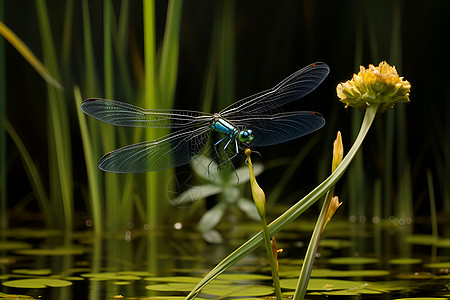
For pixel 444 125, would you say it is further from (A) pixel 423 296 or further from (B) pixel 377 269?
(A) pixel 423 296

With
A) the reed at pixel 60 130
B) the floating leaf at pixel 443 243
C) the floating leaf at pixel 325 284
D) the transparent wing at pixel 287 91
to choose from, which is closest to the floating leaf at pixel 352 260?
the floating leaf at pixel 325 284

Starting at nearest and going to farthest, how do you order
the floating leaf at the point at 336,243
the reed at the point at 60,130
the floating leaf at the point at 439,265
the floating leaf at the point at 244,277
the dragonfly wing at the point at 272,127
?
the dragonfly wing at the point at 272,127 → the floating leaf at the point at 244,277 → the floating leaf at the point at 439,265 → the floating leaf at the point at 336,243 → the reed at the point at 60,130

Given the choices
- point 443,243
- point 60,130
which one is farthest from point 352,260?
point 60,130

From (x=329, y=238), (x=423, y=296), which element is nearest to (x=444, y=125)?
(x=329, y=238)

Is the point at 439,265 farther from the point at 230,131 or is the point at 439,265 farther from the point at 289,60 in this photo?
the point at 289,60

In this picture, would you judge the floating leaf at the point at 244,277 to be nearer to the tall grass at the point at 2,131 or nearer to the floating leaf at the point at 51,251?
the floating leaf at the point at 51,251

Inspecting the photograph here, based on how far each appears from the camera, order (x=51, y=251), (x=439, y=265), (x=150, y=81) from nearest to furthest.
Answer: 1. (x=439, y=265)
2. (x=51, y=251)
3. (x=150, y=81)
